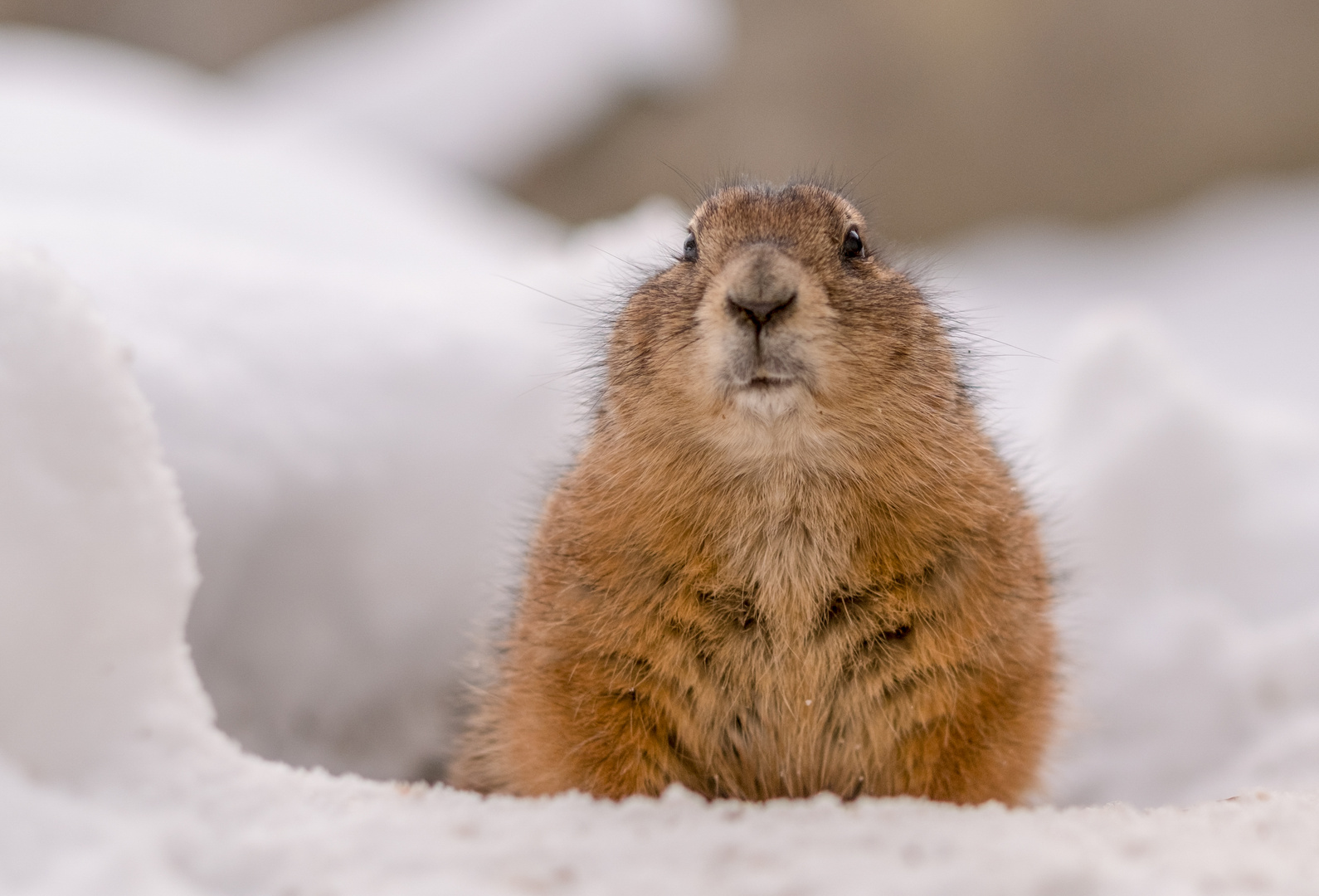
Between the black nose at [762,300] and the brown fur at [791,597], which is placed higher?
the black nose at [762,300]

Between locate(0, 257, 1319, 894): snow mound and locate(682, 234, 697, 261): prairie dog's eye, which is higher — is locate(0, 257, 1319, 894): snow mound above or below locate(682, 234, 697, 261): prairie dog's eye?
below

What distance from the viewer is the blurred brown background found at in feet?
23.8

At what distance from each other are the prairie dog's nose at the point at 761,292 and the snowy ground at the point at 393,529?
0.74 metres

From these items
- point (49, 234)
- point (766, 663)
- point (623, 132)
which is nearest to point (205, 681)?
point (49, 234)

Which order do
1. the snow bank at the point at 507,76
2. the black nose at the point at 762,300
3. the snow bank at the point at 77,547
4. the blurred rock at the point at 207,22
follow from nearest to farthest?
the snow bank at the point at 77,547
the black nose at the point at 762,300
the snow bank at the point at 507,76
the blurred rock at the point at 207,22

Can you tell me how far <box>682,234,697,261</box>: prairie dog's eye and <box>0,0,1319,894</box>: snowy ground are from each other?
487 millimetres

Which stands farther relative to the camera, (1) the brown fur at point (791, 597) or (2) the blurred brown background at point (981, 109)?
(2) the blurred brown background at point (981, 109)

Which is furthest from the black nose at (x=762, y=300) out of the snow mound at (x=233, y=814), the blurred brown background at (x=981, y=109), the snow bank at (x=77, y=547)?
the blurred brown background at (x=981, y=109)

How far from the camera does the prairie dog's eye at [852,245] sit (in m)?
2.19

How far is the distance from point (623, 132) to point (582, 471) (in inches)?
234

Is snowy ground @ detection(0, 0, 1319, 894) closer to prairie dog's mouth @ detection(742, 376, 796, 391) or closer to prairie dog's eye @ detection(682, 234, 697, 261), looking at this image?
prairie dog's eye @ detection(682, 234, 697, 261)

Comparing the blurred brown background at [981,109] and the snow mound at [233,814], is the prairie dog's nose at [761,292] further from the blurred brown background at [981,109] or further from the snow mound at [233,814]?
the blurred brown background at [981,109]

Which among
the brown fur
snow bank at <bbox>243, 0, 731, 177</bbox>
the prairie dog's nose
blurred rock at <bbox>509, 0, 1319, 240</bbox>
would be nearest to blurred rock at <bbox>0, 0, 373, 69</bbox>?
snow bank at <bbox>243, 0, 731, 177</bbox>

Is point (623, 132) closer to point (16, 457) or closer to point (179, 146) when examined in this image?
point (179, 146)
